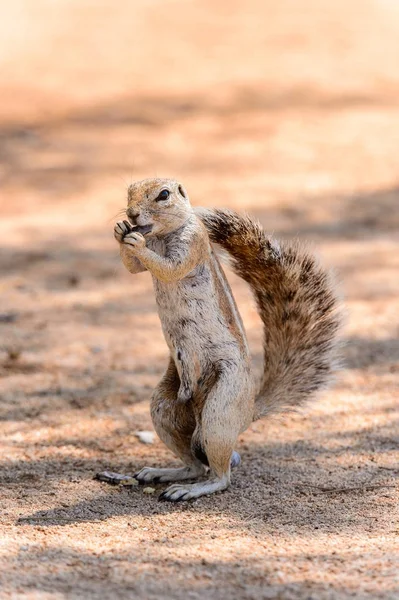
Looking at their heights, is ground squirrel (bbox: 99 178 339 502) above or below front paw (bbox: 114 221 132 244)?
below

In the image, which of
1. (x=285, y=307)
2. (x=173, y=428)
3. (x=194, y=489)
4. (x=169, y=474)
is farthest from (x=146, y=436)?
(x=285, y=307)

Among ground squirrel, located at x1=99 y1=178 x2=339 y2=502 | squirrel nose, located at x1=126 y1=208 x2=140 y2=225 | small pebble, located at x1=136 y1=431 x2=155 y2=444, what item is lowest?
small pebble, located at x1=136 y1=431 x2=155 y2=444

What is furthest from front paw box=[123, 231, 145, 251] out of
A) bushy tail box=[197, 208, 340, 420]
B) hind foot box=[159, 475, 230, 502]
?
hind foot box=[159, 475, 230, 502]

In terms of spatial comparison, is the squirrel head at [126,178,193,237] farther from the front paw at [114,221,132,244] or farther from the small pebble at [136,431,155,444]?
the small pebble at [136,431,155,444]

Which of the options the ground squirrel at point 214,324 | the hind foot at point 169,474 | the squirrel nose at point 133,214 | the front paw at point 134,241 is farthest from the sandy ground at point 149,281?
the squirrel nose at point 133,214

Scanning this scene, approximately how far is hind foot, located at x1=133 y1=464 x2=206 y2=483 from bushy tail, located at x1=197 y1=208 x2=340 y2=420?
0.40 meters

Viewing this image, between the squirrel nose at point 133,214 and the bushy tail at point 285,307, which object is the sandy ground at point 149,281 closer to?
the bushy tail at point 285,307

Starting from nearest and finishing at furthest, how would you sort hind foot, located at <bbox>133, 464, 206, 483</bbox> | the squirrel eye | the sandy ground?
the sandy ground, the squirrel eye, hind foot, located at <bbox>133, 464, 206, 483</bbox>

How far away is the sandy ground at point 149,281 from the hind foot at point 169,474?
155mm

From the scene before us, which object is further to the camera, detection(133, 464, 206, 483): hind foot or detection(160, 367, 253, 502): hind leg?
detection(133, 464, 206, 483): hind foot

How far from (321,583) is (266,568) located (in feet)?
0.77

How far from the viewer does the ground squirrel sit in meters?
4.25

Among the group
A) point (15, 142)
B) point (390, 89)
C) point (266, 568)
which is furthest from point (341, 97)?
point (266, 568)

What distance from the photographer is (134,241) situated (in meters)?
4.12
